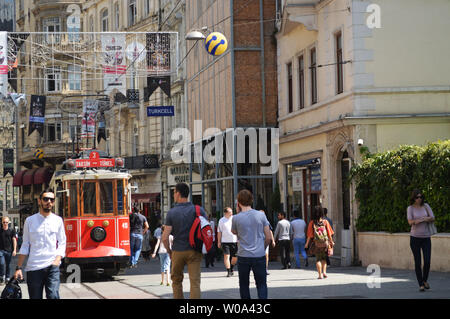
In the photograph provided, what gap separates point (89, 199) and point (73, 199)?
1.32 ft

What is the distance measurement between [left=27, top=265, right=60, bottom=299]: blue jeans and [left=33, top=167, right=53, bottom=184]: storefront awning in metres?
50.7

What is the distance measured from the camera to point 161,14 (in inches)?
1951

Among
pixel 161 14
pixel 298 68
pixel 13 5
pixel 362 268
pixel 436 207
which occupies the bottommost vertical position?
pixel 362 268

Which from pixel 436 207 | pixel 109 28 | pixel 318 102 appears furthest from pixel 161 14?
pixel 436 207

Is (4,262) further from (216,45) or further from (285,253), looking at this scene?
(216,45)

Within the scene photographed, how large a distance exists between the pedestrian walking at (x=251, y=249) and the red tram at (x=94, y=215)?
10650 mm

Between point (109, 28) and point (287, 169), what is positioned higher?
point (109, 28)

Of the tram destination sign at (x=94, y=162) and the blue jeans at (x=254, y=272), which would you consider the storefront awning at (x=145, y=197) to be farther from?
the blue jeans at (x=254, y=272)

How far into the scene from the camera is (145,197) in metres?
52.6

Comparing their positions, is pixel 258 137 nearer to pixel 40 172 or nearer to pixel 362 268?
pixel 362 268

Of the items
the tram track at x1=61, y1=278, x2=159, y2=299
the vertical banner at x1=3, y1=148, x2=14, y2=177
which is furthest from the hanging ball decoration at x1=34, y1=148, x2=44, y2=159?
the tram track at x1=61, y1=278, x2=159, y2=299

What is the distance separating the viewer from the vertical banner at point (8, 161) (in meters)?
66.8

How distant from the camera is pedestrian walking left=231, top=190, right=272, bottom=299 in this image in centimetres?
1270
